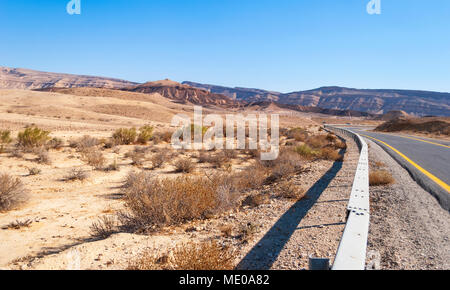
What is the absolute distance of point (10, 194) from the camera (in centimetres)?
599

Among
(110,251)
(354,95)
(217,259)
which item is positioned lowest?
(110,251)

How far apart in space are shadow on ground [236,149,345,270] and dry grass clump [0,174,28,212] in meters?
5.75

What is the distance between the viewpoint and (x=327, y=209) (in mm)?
4652

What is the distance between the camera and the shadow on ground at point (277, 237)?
122 inches

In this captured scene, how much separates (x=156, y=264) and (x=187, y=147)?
13597 mm

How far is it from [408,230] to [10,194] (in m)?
7.70

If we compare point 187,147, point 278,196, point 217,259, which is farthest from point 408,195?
point 187,147

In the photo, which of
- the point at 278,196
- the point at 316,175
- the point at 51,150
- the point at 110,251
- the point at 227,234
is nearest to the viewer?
the point at 110,251

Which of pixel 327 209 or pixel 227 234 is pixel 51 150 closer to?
pixel 227 234

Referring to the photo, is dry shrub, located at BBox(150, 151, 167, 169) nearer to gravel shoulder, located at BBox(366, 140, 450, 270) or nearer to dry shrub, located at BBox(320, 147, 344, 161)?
dry shrub, located at BBox(320, 147, 344, 161)

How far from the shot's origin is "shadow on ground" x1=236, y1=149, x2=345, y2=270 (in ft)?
10.2

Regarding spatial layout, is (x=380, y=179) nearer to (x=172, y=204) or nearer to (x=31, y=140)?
(x=172, y=204)

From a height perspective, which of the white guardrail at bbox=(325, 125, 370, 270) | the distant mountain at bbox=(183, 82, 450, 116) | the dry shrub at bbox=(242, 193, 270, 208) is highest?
the distant mountain at bbox=(183, 82, 450, 116)

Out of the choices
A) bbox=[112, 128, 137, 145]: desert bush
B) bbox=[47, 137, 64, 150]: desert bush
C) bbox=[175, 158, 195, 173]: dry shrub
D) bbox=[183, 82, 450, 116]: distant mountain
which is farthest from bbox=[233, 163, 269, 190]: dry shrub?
bbox=[183, 82, 450, 116]: distant mountain
